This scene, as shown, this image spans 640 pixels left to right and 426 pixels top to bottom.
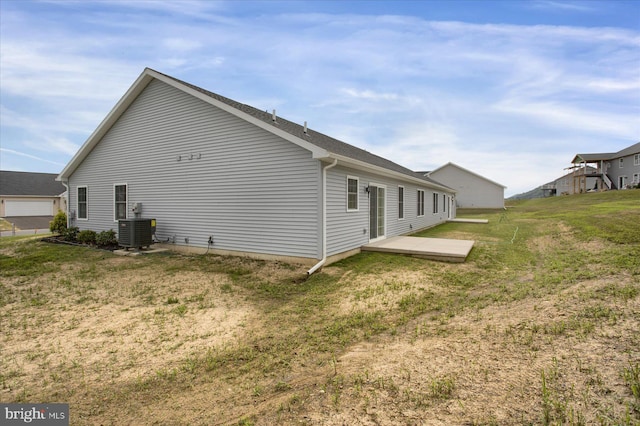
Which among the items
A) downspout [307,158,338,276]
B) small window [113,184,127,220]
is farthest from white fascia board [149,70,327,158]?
small window [113,184,127,220]

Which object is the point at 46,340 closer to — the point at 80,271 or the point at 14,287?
the point at 14,287

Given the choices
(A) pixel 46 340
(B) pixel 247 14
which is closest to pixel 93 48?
(B) pixel 247 14

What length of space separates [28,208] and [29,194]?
144 cm

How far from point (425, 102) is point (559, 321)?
1443 centimetres

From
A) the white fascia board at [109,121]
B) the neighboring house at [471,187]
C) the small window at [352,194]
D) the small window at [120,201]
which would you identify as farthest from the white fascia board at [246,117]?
the neighboring house at [471,187]

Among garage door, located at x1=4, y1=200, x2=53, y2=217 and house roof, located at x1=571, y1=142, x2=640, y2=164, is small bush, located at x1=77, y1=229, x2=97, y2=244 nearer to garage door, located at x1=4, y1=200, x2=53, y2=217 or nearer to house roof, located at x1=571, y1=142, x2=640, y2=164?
garage door, located at x1=4, y1=200, x2=53, y2=217

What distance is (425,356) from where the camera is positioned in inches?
133

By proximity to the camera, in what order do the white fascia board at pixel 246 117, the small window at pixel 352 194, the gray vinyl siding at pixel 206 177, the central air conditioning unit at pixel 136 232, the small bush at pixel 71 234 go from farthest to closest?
the small bush at pixel 71 234
the central air conditioning unit at pixel 136 232
the small window at pixel 352 194
the gray vinyl siding at pixel 206 177
the white fascia board at pixel 246 117

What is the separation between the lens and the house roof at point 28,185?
30266 millimetres

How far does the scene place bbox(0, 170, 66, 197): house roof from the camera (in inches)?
1192

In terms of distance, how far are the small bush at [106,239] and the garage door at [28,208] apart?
2807 cm

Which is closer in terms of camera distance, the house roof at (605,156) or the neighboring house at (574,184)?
the house roof at (605,156)

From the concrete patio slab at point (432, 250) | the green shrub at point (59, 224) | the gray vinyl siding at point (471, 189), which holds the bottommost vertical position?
the concrete patio slab at point (432, 250)

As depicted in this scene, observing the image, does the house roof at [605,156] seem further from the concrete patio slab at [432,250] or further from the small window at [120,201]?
the small window at [120,201]
